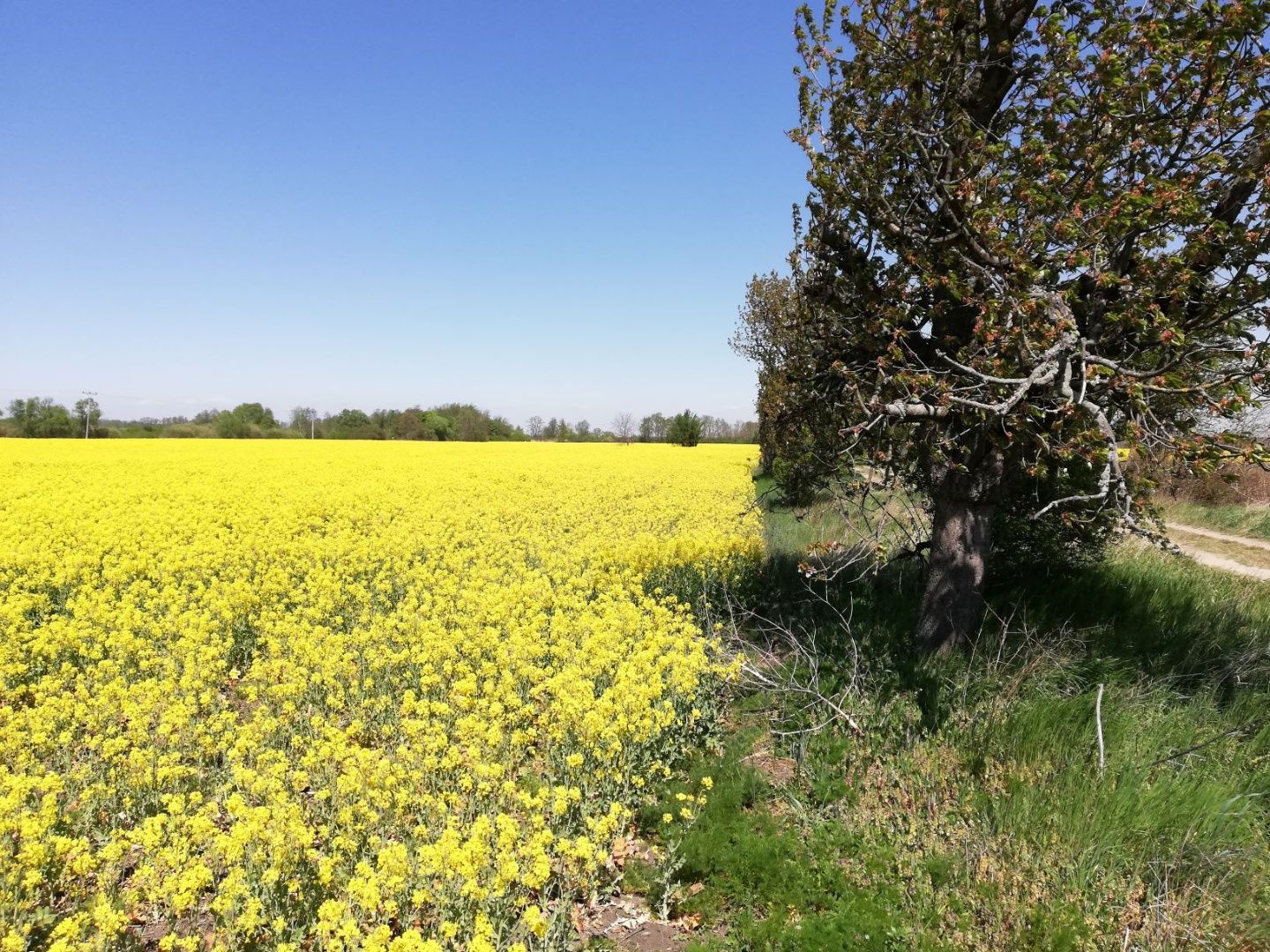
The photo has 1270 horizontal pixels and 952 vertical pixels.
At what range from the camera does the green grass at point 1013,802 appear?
3.44 metres

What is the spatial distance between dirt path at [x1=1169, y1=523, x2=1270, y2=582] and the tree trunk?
6.53 metres

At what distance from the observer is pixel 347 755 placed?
5086mm

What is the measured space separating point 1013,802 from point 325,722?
5242 mm

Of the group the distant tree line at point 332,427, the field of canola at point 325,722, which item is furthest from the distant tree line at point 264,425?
the field of canola at point 325,722

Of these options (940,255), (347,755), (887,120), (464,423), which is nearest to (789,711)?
(347,755)

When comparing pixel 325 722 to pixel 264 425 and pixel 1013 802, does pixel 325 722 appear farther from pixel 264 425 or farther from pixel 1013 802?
pixel 264 425

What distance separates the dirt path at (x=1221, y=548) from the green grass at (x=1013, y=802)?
5.46 metres

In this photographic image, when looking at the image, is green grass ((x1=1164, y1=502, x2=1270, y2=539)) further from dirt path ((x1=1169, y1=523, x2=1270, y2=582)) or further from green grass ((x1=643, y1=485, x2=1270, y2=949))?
green grass ((x1=643, y1=485, x2=1270, y2=949))

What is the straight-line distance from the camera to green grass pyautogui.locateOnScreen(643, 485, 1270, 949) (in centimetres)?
344

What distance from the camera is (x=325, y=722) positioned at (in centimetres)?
553

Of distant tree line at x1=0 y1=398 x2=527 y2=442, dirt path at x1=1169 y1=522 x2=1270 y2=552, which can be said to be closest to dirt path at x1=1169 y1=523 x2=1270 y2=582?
dirt path at x1=1169 y1=522 x2=1270 y2=552

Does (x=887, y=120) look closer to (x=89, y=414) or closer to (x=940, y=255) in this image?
(x=940, y=255)

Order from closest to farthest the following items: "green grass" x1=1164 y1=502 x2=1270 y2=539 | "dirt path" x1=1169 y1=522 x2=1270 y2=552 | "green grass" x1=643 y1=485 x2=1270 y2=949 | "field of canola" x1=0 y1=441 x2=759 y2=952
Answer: "green grass" x1=643 y1=485 x2=1270 y2=949 → "field of canola" x1=0 y1=441 x2=759 y2=952 → "dirt path" x1=1169 y1=522 x2=1270 y2=552 → "green grass" x1=1164 y1=502 x2=1270 y2=539

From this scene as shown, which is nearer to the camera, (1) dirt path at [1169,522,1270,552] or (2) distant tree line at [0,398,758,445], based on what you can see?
(1) dirt path at [1169,522,1270,552]
